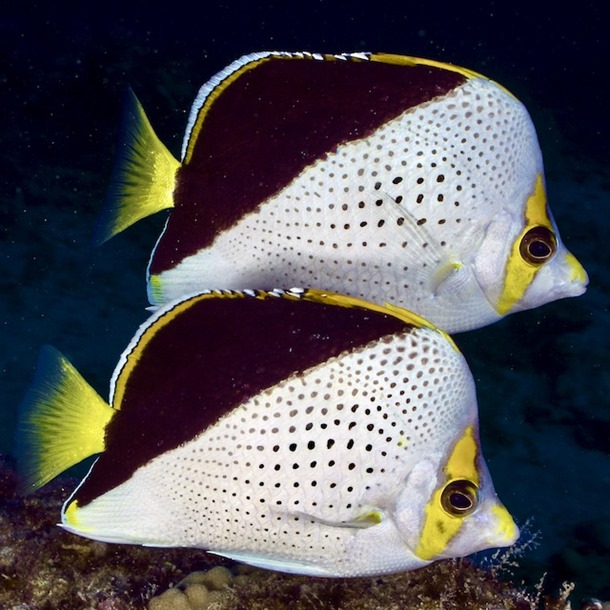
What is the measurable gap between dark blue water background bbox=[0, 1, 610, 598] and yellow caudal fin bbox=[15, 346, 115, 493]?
8214 millimetres

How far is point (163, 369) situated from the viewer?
2000 mm

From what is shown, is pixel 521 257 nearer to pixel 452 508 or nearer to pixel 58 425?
pixel 452 508

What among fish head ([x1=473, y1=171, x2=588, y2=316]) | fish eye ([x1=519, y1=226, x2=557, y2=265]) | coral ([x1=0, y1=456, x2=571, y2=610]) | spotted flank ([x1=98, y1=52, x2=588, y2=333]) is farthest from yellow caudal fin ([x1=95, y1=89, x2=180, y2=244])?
coral ([x1=0, y1=456, x2=571, y2=610])

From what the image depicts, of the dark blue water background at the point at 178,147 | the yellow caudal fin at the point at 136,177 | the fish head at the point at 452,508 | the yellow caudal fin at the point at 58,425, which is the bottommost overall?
the dark blue water background at the point at 178,147

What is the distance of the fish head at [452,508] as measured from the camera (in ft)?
6.25

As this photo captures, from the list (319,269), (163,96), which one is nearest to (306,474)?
(319,269)

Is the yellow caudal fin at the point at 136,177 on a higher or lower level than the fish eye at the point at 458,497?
higher

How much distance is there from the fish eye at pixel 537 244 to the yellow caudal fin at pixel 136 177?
1215 mm

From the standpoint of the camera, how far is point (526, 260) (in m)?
2.25

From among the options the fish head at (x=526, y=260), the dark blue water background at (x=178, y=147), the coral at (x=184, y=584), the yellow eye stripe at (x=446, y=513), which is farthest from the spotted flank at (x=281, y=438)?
the dark blue water background at (x=178, y=147)

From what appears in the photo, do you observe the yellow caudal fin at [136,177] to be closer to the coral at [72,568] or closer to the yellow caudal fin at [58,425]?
the yellow caudal fin at [58,425]

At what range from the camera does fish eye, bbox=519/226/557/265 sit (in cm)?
224

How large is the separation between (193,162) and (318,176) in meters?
0.45

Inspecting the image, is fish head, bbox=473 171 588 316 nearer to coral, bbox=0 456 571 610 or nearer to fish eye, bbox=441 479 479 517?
fish eye, bbox=441 479 479 517
